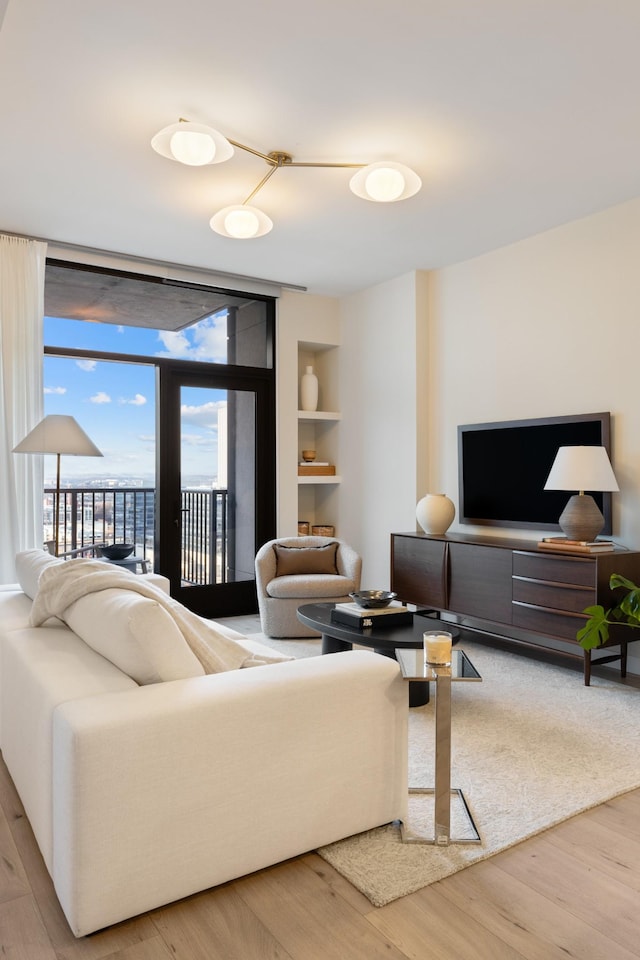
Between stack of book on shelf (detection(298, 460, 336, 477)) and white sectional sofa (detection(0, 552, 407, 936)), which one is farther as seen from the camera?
stack of book on shelf (detection(298, 460, 336, 477))

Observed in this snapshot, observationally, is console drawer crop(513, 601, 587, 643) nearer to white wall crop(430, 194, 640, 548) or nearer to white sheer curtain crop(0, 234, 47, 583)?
white wall crop(430, 194, 640, 548)

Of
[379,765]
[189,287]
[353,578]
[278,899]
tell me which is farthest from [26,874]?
[189,287]

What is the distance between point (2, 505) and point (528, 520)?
11.5 feet

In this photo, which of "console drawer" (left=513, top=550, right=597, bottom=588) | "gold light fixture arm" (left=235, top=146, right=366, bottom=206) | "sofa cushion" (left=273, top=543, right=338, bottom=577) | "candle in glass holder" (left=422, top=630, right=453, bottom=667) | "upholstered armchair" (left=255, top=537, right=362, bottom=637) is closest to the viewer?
"candle in glass holder" (left=422, top=630, right=453, bottom=667)

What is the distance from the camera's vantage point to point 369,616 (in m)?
3.22

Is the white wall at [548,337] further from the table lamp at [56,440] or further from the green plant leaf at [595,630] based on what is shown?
the table lamp at [56,440]

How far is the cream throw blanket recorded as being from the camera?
2.09 m

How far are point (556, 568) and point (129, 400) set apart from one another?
16.4 feet

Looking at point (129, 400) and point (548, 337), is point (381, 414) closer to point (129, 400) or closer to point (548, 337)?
point (548, 337)

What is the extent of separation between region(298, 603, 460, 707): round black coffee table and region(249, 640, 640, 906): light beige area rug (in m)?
0.13

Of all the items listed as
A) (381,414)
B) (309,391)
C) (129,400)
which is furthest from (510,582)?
(129,400)

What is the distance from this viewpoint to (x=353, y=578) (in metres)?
4.96

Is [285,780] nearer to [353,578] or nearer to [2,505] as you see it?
[353,578]

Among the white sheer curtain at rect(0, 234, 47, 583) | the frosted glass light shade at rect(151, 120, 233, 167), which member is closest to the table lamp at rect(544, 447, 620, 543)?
the frosted glass light shade at rect(151, 120, 233, 167)
